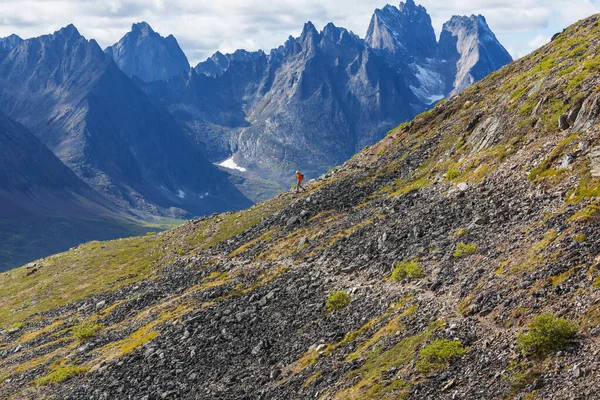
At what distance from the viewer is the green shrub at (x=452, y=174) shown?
55.6 metres

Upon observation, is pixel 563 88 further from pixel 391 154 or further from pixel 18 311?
pixel 18 311

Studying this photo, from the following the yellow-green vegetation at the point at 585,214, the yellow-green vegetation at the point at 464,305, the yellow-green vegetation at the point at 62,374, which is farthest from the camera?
the yellow-green vegetation at the point at 62,374

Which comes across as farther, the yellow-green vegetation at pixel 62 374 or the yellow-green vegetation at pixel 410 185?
the yellow-green vegetation at pixel 410 185

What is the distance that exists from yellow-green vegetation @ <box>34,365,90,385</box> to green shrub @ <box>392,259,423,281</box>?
95.0 feet

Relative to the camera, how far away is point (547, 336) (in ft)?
81.3

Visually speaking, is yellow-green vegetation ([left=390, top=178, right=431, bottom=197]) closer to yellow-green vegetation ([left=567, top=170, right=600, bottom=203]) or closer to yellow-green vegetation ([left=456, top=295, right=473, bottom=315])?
yellow-green vegetation ([left=567, top=170, right=600, bottom=203])

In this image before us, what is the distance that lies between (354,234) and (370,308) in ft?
56.8

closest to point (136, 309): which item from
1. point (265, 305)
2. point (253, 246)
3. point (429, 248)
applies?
point (253, 246)

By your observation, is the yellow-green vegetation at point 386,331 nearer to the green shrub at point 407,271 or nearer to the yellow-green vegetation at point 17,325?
the green shrub at point 407,271

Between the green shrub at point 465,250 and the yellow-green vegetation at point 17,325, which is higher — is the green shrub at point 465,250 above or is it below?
below

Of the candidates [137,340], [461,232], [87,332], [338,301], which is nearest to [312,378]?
[338,301]

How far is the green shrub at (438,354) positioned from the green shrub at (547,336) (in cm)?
346

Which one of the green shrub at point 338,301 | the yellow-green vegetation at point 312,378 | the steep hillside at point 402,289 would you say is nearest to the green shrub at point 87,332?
the steep hillside at point 402,289

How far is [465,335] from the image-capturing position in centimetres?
2906
